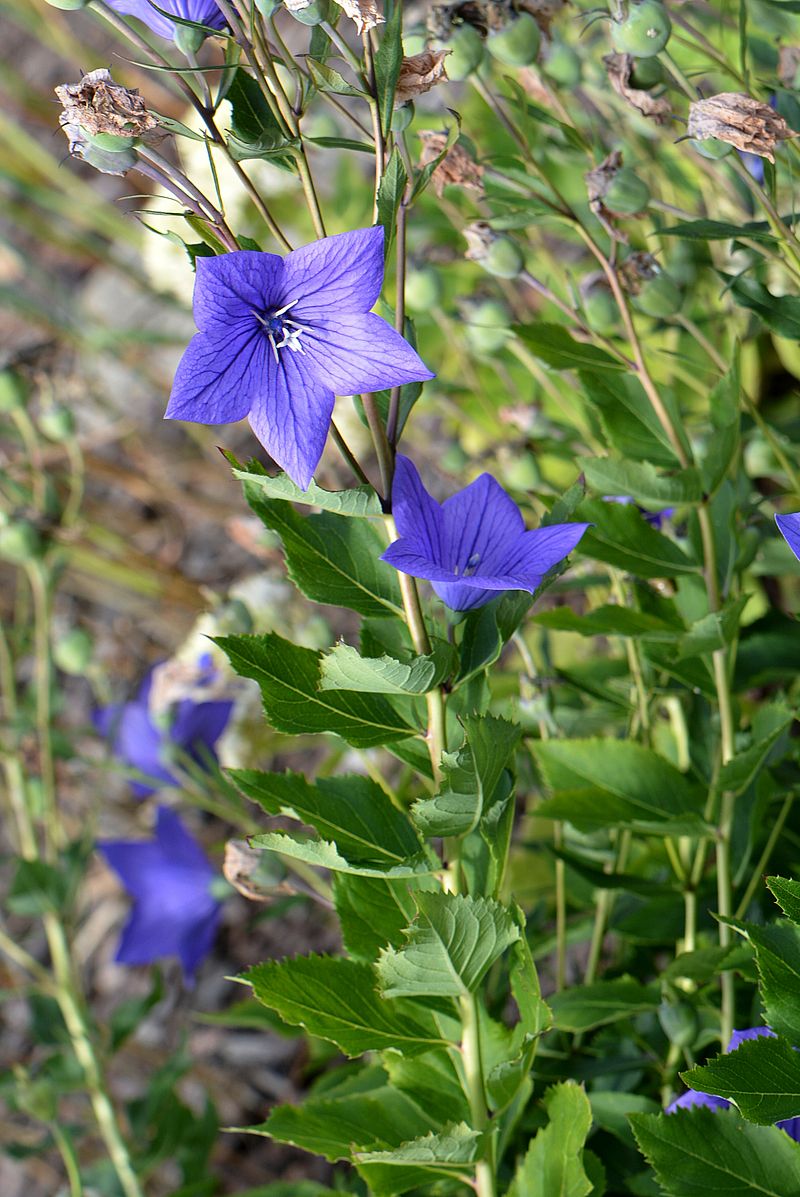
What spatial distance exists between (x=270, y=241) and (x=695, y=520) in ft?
3.09

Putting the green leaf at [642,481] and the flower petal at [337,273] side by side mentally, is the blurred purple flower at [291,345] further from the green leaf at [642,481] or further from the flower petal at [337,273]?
the green leaf at [642,481]

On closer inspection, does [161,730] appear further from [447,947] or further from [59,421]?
[447,947]

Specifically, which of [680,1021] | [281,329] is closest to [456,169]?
[281,329]

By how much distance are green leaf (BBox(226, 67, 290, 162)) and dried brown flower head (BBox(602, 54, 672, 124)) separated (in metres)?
0.20

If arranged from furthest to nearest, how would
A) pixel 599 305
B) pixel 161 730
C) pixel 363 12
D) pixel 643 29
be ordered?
pixel 161 730 < pixel 599 305 < pixel 643 29 < pixel 363 12

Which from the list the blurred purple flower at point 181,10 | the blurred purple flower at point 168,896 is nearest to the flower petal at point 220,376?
the blurred purple flower at point 181,10

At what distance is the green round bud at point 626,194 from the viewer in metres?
0.50

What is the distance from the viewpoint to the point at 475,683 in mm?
420

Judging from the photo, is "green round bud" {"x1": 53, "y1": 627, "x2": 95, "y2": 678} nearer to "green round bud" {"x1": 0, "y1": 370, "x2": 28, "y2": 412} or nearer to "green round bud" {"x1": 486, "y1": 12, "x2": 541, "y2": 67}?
"green round bud" {"x1": 0, "y1": 370, "x2": 28, "y2": 412}

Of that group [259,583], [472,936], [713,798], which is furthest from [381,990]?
[259,583]

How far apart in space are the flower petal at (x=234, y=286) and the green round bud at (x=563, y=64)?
0.35m

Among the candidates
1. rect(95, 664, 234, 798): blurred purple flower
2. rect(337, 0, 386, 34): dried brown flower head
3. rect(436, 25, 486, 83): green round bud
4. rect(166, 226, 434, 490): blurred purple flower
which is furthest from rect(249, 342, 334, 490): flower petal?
rect(95, 664, 234, 798): blurred purple flower

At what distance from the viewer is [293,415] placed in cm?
38

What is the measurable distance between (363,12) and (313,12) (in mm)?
23
